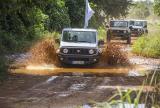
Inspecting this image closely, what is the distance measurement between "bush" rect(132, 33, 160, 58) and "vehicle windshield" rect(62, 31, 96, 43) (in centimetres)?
701

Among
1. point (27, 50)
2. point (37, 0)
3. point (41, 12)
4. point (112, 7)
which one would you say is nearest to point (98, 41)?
point (37, 0)

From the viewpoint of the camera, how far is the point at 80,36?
75.7 feet

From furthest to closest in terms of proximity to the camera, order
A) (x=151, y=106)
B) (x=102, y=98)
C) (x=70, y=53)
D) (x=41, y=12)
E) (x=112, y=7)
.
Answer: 1. (x=112, y=7)
2. (x=41, y=12)
3. (x=70, y=53)
4. (x=102, y=98)
5. (x=151, y=106)

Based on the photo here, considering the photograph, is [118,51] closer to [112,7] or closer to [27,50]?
[27,50]

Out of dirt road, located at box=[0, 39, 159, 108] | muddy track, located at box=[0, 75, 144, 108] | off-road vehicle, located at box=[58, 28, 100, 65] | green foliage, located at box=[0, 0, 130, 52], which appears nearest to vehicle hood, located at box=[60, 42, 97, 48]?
off-road vehicle, located at box=[58, 28, 100, 65]

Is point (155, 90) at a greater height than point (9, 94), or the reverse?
point (155, 90)

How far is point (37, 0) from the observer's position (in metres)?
19.6

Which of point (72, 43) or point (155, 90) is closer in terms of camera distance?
point (155, 90)

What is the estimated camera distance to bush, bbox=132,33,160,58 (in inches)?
1171

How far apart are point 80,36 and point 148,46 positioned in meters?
8.52

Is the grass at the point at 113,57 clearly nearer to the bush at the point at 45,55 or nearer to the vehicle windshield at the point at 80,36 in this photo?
the vehicle windshield at the point at 80,36

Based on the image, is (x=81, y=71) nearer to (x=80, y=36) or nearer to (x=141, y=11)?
(x=80, y=36)

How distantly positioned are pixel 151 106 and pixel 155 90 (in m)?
0.26

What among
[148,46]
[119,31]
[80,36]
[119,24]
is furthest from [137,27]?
[80,36]
